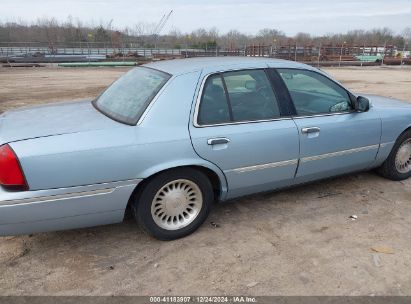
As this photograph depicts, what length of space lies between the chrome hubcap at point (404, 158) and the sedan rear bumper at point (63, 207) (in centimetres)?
345

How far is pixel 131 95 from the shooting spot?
142 inches

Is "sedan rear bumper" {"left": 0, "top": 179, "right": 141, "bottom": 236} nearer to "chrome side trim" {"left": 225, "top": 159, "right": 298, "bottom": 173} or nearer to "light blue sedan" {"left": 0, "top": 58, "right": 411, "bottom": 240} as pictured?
"light blue sedan" {"left": 0, "top": 58, "right": 411, "bottom": 240}

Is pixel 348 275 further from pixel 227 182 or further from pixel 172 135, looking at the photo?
pixel 172 135

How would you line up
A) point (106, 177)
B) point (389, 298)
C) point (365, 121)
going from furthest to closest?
point (365, 121), point (106, 177), point (389, 298)

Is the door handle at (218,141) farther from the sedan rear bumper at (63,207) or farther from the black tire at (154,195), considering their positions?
the sedan rear bumper at (63,207)

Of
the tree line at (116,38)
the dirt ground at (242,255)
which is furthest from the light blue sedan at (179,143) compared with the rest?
the tree line at (116,38)

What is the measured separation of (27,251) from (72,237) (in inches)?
15.4

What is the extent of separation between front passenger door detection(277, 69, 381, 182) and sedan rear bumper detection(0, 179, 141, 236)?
71.9 inches

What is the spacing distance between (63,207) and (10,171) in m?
0.45

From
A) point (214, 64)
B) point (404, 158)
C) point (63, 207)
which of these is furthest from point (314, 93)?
point (63, 207)

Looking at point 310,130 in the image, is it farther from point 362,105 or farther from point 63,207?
point 63,207

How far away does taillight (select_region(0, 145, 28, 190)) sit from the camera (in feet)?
8.91

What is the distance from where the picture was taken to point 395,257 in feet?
10.6

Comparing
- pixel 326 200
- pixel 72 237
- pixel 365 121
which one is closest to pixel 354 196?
pixel 326 200
